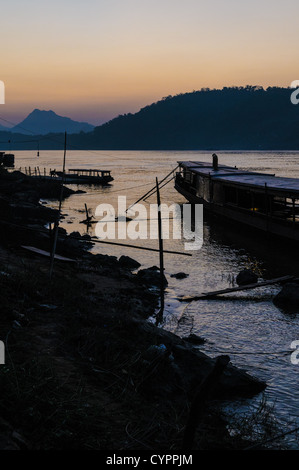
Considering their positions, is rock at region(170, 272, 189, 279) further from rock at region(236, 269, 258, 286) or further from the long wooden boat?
the long wooden boat

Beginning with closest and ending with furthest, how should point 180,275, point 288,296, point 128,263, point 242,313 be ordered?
point 242,313 < point 288,296 < point 180,275 < point 128,263

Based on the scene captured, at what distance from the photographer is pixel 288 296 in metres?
19.6

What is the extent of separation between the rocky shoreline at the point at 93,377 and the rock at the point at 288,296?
20.5 feet

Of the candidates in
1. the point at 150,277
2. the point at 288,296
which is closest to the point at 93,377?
the point at 288,296

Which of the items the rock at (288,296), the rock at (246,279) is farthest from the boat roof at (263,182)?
the rock at (288,296)

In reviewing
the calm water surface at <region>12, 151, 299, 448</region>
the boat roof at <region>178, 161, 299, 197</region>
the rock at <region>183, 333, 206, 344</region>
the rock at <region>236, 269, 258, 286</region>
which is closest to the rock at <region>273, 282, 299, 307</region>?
the calm water surface at <region>12, 151, 299, 448</region>

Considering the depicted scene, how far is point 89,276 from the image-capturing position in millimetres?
21438

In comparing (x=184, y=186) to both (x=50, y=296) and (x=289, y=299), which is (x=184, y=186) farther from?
(x=50, y=296)

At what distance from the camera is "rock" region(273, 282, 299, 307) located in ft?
63.9

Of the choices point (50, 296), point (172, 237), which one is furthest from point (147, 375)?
point (172, 237)

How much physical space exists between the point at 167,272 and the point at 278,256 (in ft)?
28.4

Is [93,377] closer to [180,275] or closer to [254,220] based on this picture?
[180,275]

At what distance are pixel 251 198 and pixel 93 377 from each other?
32.2 metres

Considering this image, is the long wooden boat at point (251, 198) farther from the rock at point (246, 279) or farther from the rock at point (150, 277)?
the rock at point (150, 277)
